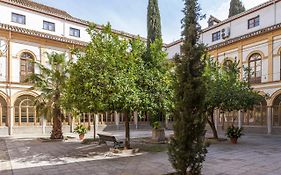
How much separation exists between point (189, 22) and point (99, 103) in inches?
215

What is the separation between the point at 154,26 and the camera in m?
19.8

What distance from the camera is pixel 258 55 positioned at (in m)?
23.0

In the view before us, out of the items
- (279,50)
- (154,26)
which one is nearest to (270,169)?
(154,26)

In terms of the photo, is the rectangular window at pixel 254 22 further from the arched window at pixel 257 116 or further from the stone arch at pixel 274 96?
the arched window at pixel 257 116

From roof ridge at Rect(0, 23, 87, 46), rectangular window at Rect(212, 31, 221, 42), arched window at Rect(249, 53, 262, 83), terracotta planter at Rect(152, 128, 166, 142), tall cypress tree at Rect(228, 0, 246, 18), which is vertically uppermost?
tall cypress tree at Rect(228, 0, 246, 18)

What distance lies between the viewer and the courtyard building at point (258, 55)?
21281 mm

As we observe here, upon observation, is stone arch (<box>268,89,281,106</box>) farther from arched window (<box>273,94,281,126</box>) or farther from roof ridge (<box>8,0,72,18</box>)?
roof ridge (<box>8,0,72,18</box>)

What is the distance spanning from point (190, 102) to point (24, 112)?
20501 mm

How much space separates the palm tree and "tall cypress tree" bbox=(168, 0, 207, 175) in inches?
468

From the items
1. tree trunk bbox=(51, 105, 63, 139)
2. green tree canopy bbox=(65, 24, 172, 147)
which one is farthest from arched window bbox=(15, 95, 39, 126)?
green tree canopy bbox=(65, 24, 172, 147)

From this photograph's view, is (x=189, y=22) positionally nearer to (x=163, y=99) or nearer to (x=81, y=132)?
(x=163, y=99)

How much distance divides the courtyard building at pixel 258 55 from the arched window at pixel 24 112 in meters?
16.7

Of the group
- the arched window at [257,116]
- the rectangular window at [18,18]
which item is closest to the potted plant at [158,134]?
the arched window at [257,116]

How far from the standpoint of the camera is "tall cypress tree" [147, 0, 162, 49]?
19.5 meters
